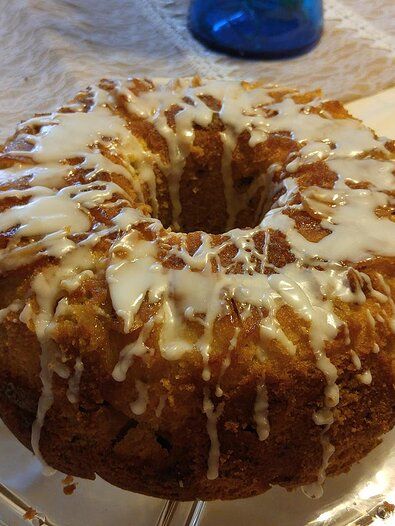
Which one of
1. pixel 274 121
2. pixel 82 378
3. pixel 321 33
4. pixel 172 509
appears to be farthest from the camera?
pixel 321 33

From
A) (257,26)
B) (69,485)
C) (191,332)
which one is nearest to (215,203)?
(191,332)

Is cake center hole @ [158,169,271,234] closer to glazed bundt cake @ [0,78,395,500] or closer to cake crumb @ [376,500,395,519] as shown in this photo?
glazed bundt cake @ [0,78,395,500]

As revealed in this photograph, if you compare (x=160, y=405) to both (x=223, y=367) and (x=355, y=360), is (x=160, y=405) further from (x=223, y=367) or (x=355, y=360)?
(x=355, y=360)

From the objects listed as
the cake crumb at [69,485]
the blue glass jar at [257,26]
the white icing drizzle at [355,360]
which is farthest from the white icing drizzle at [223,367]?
the blue glass jar at [257,26]

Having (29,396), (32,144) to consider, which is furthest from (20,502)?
(32,144)

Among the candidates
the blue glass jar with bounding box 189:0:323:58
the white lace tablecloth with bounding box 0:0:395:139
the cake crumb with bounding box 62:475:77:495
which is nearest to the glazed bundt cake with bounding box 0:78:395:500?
the cake crumb with bounding box 62:475:77:495

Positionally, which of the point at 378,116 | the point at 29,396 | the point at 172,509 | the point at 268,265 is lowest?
the point at 172,509

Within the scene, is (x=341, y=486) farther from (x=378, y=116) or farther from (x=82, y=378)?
(x=378, y=116)
